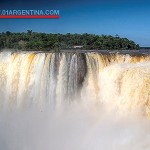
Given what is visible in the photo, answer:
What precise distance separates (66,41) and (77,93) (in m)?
27.4

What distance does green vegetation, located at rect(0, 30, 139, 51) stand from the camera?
37375mm

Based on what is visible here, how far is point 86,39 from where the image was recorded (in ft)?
137

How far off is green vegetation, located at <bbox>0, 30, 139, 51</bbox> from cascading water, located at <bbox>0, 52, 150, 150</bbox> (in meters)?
16.6

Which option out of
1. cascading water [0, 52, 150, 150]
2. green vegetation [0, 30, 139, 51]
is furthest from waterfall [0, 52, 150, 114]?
green vegetation [0, 30, 139, 51]

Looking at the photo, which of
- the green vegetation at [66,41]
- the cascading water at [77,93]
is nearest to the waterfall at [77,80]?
the cascading water at [77,93]

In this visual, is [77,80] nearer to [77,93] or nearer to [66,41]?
[77,93]

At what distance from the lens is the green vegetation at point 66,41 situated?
37375 millimetres

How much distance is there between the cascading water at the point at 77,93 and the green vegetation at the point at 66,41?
1664 centimetres

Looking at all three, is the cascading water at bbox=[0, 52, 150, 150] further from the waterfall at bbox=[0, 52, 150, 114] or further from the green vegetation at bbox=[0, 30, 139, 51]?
the green vegetation at bbox=[0, 30, 139, 51]

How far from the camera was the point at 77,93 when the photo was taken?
16969 millimetres

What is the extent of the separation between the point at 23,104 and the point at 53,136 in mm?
4233

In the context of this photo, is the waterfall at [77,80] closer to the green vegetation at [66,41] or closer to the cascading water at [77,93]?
the cascading water at [77,93]

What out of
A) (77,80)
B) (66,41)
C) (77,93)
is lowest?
(77,93)

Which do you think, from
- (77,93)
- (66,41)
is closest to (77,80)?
(77,93)
